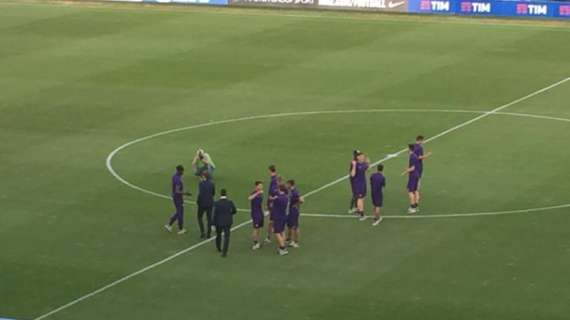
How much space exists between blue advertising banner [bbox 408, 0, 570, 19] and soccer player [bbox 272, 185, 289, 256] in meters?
40.8

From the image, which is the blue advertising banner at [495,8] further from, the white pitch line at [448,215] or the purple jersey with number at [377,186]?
the purple jersey with number at [377,186]


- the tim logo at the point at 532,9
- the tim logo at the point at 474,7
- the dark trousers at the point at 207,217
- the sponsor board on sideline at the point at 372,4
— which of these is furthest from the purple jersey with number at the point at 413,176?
the sponsor board on sideline at the point at 372,4

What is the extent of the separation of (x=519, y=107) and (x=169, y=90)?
1424cm

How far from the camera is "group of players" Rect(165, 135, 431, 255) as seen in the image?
3759 centimetres

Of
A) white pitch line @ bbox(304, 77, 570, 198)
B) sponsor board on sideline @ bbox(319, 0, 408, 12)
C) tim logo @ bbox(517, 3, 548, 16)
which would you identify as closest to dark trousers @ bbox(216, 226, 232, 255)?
white pitch line @ bbox(304, 77, 570, 198)

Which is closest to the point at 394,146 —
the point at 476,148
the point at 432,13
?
the point at 476,148

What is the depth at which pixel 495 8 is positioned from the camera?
76.2m

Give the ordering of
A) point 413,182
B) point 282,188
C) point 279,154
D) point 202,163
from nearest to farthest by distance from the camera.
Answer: point 282,188 → point 413,182 → point 202,163 → point 279,154

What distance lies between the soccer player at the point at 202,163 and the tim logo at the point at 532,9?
3417 centimetres

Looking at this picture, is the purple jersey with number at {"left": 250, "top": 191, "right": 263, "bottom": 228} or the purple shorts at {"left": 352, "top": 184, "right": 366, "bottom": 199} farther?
the purple shorts at {"left": 352, "top": 184, "right": 366, "bottom": 199}

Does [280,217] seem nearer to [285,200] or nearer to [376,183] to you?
[285,200]

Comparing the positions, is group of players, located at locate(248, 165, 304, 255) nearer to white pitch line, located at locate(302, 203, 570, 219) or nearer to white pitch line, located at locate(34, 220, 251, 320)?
white pitch line, located at locate(34, 220, 251, 320)

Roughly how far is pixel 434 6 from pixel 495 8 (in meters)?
3.23

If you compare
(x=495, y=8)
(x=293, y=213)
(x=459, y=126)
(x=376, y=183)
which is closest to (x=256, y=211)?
(x=293, y=213)
